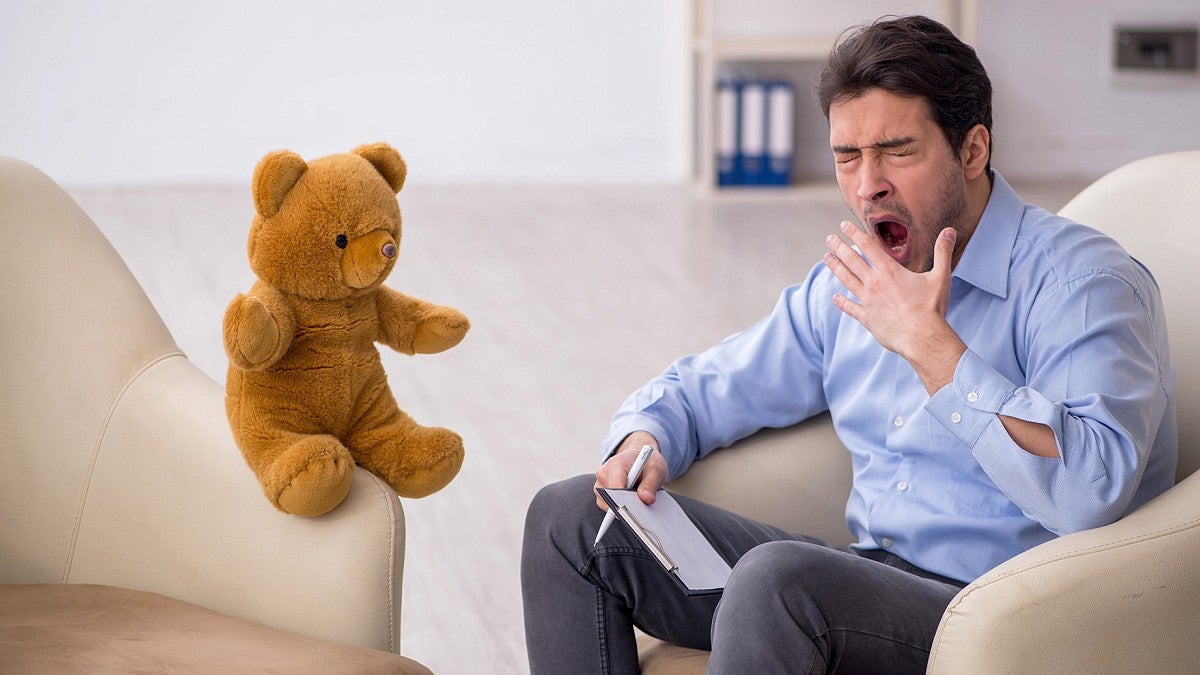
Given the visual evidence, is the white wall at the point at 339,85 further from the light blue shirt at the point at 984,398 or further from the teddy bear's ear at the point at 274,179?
the teddy bear's ear at the point at 274,179

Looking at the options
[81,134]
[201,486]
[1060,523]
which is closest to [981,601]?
[1060,523]

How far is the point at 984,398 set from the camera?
1300mm

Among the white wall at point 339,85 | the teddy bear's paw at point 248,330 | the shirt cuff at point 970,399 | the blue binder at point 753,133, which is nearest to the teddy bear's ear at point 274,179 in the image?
the teddy bear's paw at point 248,330

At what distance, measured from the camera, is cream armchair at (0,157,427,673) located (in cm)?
135

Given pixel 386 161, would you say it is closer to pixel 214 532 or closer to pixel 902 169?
pixel 214 532

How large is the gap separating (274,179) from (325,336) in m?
0.18

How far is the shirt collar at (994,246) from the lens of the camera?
4.74 ft

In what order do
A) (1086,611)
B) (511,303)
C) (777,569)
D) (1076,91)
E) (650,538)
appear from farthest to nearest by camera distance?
(1076,91), (511,303), (650,538), (777,569), (1086,611)

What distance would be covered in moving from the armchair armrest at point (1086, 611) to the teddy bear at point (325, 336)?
2.03ft

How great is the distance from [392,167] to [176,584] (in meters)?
0.53

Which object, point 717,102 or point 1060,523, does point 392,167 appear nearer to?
point 1060,523

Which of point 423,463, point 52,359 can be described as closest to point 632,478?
point 423,463

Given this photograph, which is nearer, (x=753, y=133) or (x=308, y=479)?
(x=308, y=479)

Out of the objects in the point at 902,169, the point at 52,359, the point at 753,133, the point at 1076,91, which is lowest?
the point at 753,133
